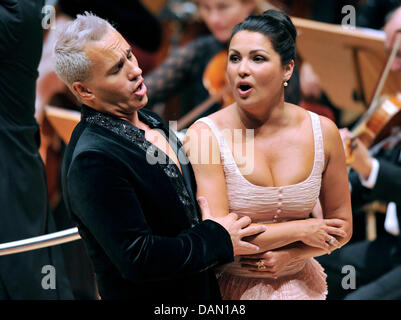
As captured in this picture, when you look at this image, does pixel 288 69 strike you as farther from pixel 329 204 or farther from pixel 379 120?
pixel 379 120

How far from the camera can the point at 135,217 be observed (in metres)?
1.82

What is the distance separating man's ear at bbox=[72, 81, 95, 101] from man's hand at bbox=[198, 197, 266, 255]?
431 millimetres

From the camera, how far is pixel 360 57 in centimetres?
371

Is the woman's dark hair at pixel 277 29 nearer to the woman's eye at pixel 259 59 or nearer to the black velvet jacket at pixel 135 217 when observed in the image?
the woman's eye at pixel 259 59

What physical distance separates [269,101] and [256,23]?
23 centimetres

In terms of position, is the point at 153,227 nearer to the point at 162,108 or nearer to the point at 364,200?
the point at 364,200

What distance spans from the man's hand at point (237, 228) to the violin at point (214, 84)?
1768 mm

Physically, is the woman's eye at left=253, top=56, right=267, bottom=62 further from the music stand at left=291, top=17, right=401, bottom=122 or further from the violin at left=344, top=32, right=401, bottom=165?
the music stand at left=291, top=17, right=401, bottom=122

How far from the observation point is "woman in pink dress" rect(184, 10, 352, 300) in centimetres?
197

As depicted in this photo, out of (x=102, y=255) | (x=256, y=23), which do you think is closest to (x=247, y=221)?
(x=102, y=255)

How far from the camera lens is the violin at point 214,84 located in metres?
3.77

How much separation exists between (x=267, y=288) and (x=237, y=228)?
28cm

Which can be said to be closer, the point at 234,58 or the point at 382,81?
the point at 234,58

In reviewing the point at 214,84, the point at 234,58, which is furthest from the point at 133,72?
the point at 214,84
